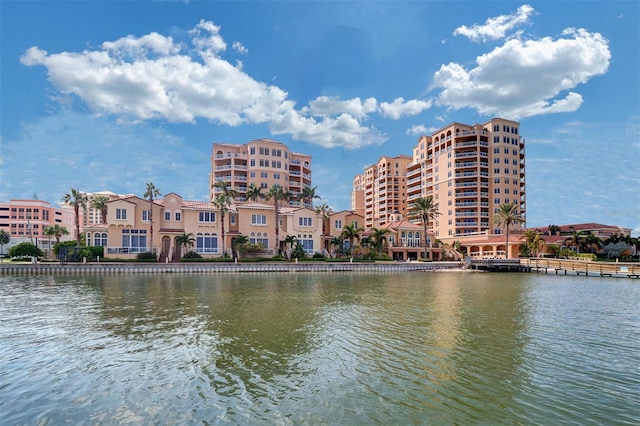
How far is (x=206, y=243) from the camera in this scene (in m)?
70.4

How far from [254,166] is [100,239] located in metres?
46.1

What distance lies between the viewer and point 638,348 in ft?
51.6

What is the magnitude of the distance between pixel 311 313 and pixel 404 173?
124764 mm

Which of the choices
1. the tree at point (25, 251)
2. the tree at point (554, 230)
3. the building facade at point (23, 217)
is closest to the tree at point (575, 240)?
the tree at point (554, 230)

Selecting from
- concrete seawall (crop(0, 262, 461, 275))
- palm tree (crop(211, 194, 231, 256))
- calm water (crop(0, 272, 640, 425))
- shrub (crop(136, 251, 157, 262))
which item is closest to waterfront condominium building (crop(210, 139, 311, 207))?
palm tree (crop(211, 194, 231, 256))

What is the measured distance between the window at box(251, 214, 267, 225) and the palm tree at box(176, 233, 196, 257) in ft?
38.4

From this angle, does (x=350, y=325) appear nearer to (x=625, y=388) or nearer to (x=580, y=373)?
(x=580, y=373)

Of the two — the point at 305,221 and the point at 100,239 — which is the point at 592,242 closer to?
the point at 305,221

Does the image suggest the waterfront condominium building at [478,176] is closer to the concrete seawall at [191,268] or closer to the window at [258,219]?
the concrete seawall at [191,268]

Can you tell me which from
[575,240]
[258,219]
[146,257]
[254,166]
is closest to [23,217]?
[254,166]

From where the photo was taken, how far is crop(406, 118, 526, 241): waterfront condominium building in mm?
102062

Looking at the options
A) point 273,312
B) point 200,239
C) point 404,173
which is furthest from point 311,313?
point 404,173

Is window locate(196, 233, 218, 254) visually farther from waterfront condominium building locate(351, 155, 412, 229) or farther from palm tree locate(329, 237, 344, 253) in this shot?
waterfront condominium building locate(351, 155, 412, 229)

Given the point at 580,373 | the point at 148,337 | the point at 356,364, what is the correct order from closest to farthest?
1. the point at 580,373
2. the point at 356,364
3. the point at 148,337
